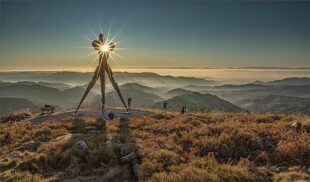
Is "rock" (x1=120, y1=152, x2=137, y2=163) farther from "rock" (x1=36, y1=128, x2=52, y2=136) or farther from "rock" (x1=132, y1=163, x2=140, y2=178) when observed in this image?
"rock" (x1=36, y1=128, x2=52, y2=136)

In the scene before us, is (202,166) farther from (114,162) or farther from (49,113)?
(49,113)

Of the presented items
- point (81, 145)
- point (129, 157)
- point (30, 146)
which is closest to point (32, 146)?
point (30, 146)

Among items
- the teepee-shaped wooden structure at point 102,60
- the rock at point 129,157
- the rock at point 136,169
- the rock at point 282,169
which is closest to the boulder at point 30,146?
the rock at point 129,157

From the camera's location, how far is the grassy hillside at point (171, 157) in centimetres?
994

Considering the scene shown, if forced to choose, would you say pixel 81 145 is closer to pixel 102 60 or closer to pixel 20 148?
pixel 20 148

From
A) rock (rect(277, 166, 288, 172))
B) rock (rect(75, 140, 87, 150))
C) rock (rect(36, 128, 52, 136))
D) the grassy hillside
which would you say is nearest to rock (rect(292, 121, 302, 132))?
the grassy hillside

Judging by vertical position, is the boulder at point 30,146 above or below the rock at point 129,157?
below

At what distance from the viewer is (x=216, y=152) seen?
1268 centimetres

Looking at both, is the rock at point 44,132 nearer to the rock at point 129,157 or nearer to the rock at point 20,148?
the rock at point 20,148

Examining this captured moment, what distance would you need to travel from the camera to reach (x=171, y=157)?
1148 cm

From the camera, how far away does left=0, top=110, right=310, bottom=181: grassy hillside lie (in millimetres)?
9938

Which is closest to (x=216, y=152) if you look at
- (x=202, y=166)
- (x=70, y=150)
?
(x=202, y=166)

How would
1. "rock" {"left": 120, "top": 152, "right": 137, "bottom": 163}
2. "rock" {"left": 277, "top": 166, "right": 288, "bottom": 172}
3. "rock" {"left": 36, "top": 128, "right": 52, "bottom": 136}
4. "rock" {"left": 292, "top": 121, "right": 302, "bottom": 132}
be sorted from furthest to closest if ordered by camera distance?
"rock" {"left": 36, "top": 128, "right": 52, "bottom": 136} < "rock" {"left": 292, "top": 121, "right": 302, "bottom": 132} < "rock" {"left": 120, "top": 152, "right": 137, "bottom": 163} < "rock" {"left": 277, "top": 166, "right": 288, "bottom": 172}

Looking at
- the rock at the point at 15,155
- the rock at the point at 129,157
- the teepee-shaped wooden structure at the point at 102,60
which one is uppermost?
the teepee-shaped wooden structure at the point at 102,60
